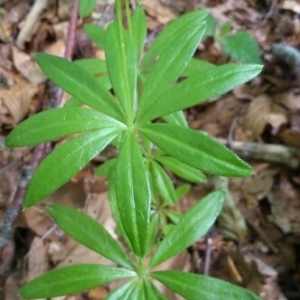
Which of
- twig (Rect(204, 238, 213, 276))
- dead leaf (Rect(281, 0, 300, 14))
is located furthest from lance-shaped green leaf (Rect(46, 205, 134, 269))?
dead leaf (Rect(281, 0, 300, 14))

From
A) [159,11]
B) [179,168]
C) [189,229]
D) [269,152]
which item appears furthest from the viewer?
[159,11]

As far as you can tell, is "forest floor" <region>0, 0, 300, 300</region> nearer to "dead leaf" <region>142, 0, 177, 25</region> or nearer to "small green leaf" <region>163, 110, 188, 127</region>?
"dead leaf" <region>142, 0, 177, 25</region>

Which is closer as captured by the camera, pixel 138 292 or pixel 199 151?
pixel 199 151

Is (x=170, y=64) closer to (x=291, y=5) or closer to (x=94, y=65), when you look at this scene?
(x=94, y=65)

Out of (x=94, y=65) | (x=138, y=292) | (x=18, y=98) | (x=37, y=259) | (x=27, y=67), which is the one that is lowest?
(x=37, y=259)

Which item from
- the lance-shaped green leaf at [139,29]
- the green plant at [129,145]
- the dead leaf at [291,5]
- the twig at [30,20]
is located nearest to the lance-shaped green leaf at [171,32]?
the lance-shaped green leaf at [139,29]

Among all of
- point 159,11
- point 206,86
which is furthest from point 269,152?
point 159,11

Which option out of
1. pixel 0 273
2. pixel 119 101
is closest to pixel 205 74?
pixel 119 101

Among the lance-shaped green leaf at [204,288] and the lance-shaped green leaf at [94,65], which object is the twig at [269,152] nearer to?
the lance-shaped green leaf at [94,65]
